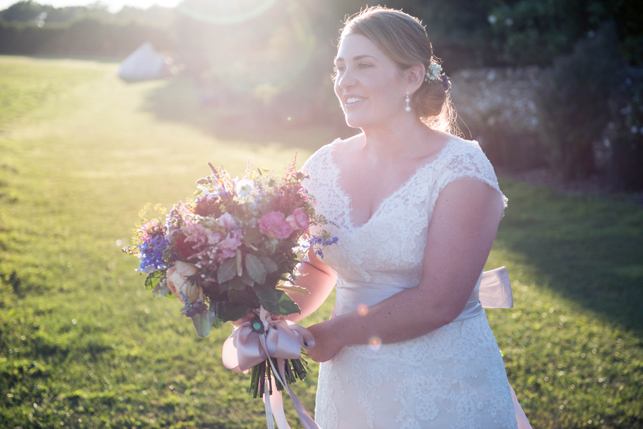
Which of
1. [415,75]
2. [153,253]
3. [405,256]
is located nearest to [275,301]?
[153,253]

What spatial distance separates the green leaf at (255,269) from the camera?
180 cm

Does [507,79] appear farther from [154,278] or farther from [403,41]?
[154,278]

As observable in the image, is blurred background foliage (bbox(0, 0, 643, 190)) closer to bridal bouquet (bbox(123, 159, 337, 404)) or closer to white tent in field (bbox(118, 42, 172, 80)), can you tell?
bridal bouquet (bbox(123, 159, 337, 404))

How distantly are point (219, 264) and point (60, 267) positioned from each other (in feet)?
18.6

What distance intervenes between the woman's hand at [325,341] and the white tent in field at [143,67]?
119ft

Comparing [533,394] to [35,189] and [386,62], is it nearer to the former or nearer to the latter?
[386,62]

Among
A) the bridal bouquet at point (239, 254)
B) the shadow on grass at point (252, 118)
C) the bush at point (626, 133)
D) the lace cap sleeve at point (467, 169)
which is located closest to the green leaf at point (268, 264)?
the bridal bouquet at point (239, 254)

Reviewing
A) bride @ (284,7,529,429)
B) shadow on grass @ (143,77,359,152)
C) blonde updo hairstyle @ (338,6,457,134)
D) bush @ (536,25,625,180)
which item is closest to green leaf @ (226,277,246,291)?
bride @ (284,7,529,429)

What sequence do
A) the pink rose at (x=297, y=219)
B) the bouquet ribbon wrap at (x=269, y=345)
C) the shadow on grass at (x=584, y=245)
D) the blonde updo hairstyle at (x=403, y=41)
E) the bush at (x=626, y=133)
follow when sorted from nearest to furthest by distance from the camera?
the pink rose at (x=297, y=219) → the bouquet ribbon wrap at (x=269, y=345) → the blonde updo hairstyle at (x=403, y=41) → the shadow on grass at (x=584, y=245) → the bush at (x=626, y=133)

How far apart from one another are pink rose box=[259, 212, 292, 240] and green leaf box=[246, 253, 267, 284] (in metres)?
0.11

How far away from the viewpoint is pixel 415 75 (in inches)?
92.7

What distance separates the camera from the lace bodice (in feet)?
6.81

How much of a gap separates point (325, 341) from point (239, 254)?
2.29 ft

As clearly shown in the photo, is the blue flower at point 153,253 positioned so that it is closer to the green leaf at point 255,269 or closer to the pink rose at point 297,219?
the green leaf at point 255,269
